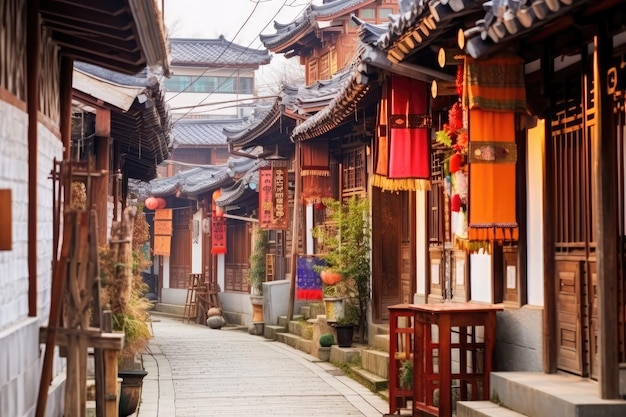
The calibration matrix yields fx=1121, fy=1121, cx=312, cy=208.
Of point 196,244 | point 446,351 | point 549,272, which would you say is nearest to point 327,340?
point 446,351

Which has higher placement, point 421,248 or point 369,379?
point 421,248

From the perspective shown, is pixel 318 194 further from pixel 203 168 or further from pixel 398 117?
pixel 203 168

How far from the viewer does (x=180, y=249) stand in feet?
145

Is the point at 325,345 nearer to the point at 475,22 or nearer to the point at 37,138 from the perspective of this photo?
the point at 475,22

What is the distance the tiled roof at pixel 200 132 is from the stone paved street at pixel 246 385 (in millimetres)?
27976

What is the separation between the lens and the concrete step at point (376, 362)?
17.0 m

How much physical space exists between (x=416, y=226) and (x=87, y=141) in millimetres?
5393

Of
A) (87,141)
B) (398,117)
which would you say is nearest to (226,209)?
(87,141)

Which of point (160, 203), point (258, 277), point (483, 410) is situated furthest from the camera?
point (160, 203)

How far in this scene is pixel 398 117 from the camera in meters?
14.6

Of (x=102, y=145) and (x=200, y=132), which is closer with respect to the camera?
(x=102, y=145)

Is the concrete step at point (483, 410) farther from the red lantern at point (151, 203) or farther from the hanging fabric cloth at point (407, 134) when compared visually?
the red lantern at point (151, 203)

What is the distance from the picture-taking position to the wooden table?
12.3 meters

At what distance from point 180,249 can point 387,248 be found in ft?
83.1
